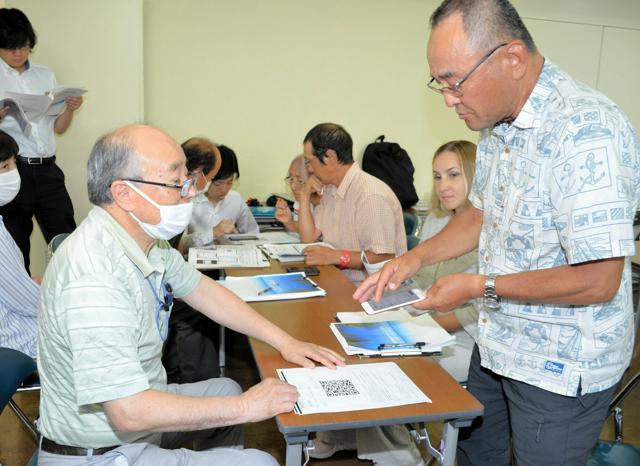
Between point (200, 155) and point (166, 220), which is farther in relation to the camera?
point (200, 155)

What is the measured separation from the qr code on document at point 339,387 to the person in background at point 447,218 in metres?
0.78

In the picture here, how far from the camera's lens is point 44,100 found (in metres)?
3.38

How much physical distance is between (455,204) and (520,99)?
121 cm

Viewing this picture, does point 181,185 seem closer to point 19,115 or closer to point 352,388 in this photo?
point 352,388

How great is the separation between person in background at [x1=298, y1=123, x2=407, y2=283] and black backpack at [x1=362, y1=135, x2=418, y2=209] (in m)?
1.63

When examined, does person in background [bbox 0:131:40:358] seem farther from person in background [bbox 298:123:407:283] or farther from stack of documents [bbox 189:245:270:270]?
person in background [bbox 298:123:407:283]

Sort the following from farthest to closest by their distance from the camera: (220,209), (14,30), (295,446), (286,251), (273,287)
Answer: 1. (220,209)
2. (14,30)
3. (286,251)
4. (273,287)
5. (295,446)

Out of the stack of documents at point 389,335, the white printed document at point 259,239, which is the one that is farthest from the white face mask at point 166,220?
the white printed document at point 259,239

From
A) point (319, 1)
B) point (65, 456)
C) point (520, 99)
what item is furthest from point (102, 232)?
point (319, 1)

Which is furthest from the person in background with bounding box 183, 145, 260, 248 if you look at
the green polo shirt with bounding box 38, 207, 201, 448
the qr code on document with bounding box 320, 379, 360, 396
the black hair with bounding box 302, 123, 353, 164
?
the qr code on document with bounding box 320, 379, 360, 396

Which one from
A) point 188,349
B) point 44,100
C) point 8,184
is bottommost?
point 188,349

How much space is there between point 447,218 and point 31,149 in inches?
102

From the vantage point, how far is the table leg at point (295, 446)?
4.22ft

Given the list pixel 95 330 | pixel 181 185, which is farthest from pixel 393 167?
pixel 95 330
